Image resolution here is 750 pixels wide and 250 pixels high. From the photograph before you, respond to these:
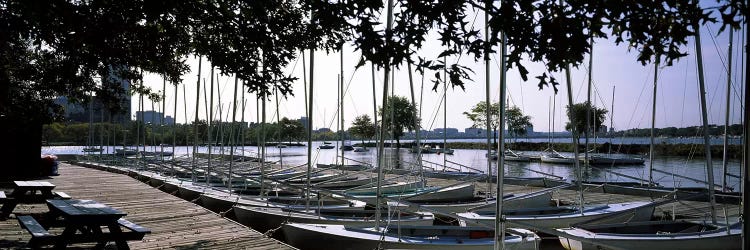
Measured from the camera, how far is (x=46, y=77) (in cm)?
962

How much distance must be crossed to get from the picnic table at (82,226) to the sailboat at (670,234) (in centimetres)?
715

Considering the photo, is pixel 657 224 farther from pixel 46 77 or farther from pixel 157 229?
pixel 46 77

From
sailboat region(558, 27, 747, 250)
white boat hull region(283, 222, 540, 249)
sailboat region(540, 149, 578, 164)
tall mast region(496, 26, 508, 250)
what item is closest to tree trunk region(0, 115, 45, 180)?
white boat hull region(283, 222, 540, 249)

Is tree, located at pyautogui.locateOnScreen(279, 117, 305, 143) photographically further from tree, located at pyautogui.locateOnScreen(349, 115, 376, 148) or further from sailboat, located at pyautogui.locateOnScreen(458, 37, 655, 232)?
sailboat, located at pyautogui.locateOnScreen(458, 37, 655, 232)

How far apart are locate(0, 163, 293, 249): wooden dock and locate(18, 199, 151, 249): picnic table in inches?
33.1

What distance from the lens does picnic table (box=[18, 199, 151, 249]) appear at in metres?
6.41

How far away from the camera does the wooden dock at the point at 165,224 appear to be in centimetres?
835

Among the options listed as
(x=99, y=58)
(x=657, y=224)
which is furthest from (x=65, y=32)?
(x=657, y=224)

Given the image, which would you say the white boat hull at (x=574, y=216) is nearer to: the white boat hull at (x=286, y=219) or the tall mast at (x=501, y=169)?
the white boat hull at (x=286, y=219)

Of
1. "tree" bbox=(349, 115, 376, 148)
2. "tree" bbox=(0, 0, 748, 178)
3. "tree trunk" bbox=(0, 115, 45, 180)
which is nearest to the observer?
"tree" bbox=(0, 0, 748, 178)

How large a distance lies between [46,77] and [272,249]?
5.27 metres

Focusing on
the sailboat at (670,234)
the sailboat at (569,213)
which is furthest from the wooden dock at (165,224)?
the sailboat at (670,234)

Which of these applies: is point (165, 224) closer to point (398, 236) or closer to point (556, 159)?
point (398, 236)

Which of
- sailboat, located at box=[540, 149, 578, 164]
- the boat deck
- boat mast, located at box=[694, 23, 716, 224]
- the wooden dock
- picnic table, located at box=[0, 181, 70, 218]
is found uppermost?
boat mast, located at box=[694, 23, 716, 224]
